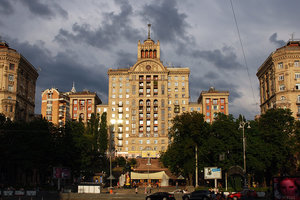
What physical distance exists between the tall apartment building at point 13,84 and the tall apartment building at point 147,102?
45.8m

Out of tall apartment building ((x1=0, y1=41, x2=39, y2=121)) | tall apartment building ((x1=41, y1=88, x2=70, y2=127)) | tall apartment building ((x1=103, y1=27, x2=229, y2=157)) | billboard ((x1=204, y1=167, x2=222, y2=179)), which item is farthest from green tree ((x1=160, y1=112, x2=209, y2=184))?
tall apartment building ((x1=41, y1=88, x2=70, y2=127))

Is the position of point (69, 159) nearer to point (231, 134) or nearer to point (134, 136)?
point (231, 134)

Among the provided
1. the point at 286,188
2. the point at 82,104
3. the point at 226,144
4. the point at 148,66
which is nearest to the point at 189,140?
the point at 226,144

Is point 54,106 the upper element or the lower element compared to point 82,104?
upper

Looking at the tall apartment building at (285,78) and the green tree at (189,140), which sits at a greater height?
the tall apartment building at (285,78)

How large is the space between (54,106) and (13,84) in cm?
7721

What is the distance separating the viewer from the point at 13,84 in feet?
351

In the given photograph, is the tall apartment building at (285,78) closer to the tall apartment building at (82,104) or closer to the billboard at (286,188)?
the billboard at (286,188)

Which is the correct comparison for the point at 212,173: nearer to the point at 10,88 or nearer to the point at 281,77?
the point at 281,77

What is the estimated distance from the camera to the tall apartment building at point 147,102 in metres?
153

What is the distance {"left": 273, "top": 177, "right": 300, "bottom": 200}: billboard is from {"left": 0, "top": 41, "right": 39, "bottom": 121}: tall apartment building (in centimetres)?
9133

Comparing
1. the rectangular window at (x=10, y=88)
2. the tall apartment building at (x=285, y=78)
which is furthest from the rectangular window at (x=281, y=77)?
the rectangular window at (x=10, y=88)

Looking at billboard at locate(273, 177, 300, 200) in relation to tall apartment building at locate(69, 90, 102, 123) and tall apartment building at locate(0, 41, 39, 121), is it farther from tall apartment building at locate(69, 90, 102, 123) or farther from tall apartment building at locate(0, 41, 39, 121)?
tall apartment building at locate(69, 90, 102, 123)

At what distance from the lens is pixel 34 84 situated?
127 m
